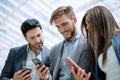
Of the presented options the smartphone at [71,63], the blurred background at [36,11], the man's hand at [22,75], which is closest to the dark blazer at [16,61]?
the man's hand at [22,75]

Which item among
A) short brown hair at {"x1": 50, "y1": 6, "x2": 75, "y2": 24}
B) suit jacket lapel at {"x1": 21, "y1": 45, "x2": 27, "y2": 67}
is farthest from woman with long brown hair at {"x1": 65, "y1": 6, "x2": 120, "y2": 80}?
suit jacket lapel at {"x1": 21, "y1": 45, "x2": 27, "y2": 67}

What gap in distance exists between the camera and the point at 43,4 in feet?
16.3

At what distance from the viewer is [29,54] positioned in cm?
246

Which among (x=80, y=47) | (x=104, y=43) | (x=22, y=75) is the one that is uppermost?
(x=104, y=43)

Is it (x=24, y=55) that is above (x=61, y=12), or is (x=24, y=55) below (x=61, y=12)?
below

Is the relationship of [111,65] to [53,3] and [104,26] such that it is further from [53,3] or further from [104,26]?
[53,3]

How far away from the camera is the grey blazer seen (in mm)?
1926

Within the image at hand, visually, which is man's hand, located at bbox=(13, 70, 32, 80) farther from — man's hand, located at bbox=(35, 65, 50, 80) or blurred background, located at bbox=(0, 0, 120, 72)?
blurred background, located at bbox=(0, 0, 120, 72)

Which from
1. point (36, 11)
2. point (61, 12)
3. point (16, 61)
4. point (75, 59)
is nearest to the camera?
point (75, 59)

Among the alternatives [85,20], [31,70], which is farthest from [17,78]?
[85,20]

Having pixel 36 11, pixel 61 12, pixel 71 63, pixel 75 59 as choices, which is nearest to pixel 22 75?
pixel 75 59

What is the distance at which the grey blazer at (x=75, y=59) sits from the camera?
193 centimetres

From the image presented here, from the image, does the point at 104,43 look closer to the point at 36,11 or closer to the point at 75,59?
the point at 75,59

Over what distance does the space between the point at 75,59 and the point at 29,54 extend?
2.18 feet
